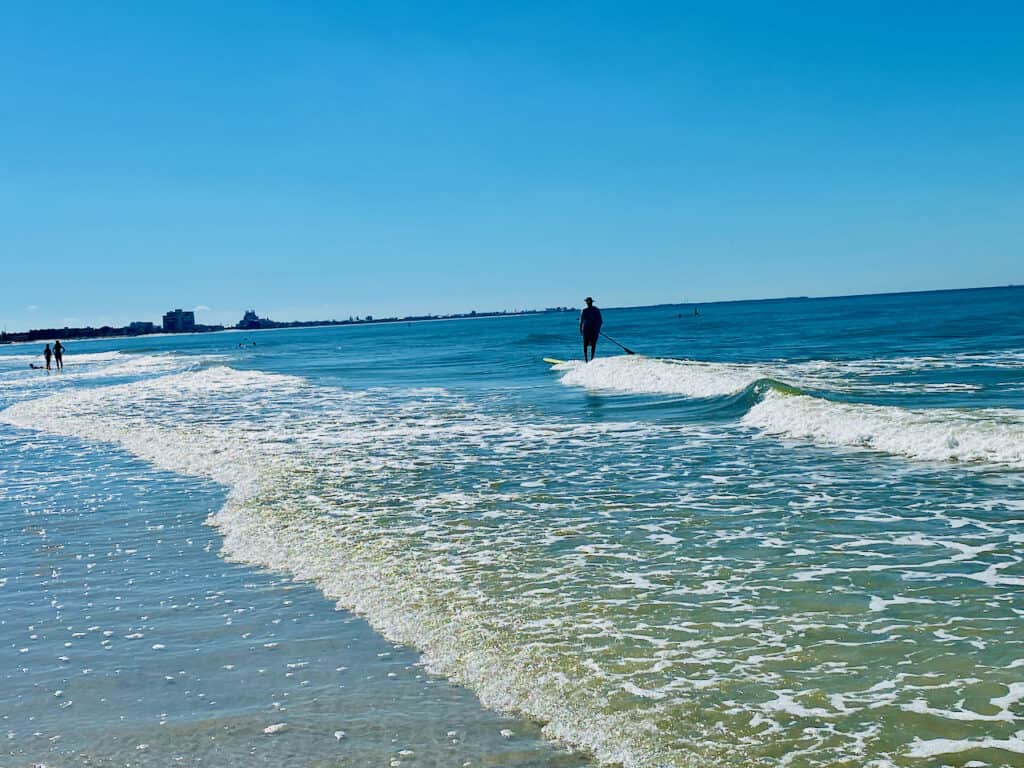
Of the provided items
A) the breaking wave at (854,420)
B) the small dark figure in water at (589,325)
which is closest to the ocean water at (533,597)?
the breaking wave at (854,420)

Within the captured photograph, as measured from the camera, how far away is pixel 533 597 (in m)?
6.40

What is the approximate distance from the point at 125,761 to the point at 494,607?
8.86ft

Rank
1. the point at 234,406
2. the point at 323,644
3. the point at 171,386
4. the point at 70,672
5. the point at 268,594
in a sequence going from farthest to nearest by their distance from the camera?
the point at 171,386 → the point at 234,406 → the point at 268,594 → the point at 323,644 → the point at 70,672

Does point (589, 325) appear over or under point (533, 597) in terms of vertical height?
over

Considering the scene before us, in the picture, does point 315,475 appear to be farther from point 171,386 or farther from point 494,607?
point 171,386

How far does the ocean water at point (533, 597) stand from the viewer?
428 cm

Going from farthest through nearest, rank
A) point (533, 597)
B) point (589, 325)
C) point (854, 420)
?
point (589, 325), point (854, 420), point (533, 597)

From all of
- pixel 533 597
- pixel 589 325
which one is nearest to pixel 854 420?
pixel 533 597

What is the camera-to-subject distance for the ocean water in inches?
168

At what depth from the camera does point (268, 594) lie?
6750 mm

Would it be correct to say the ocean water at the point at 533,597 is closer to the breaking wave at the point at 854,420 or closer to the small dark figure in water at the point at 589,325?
the breaking wave at the point at 854,420

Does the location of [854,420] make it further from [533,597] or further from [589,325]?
[589,325]

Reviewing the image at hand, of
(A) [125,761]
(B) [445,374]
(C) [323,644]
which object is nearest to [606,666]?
(C) [323,644]

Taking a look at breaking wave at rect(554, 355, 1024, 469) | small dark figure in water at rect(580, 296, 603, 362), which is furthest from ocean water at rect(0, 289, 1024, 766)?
small dark figure in water at rect(580, 296, 603, 362)
